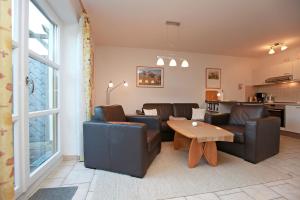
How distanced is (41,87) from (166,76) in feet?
11.5

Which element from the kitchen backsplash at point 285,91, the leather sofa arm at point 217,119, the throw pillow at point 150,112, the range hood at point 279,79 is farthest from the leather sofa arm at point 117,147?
the kitchen backsplash at point 285,91

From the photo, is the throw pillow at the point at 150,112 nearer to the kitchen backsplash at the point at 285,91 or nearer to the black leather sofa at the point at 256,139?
the black leather sofa at the point at 256,139

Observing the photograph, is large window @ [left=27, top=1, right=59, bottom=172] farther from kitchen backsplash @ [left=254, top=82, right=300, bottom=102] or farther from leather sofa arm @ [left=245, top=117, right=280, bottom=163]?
kitchen backsplash @ [left=254, top=82, right=300, bottom=102]

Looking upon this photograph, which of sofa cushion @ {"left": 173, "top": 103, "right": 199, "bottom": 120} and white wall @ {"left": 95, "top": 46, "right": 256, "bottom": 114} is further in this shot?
white wall @ {"left": 95, "top": 46, "right": 256, "bottom": 114}

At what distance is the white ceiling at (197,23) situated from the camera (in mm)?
2539

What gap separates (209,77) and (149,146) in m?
3.91

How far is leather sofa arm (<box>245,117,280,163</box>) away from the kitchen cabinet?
2.06m

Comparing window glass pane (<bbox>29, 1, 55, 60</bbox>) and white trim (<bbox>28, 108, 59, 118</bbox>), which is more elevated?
window glass pane (<bbox>29, 1, 55, 60</bbox>)

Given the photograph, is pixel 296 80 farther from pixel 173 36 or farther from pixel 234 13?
pixel 173 36

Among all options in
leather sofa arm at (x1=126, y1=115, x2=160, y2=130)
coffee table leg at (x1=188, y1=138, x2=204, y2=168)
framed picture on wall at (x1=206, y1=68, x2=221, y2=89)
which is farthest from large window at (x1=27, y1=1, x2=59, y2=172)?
framed picture on wall at (x1=206, y1=68, x2=221, y2=89)

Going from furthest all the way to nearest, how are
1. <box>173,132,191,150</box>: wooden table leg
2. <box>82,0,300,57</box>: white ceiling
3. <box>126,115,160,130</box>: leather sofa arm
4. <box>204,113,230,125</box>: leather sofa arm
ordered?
<box>204,113,230,125</box>: leather sofa arm, <box>173,132,191,150</box>: wooden table leg, <box>126,115,160,130</box>: leather sofa arm, <box>82,0,300,57</box>: white ceiling

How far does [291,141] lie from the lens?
3.95m

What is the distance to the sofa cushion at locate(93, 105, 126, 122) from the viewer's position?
2406 mm

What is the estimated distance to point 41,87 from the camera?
219cm
